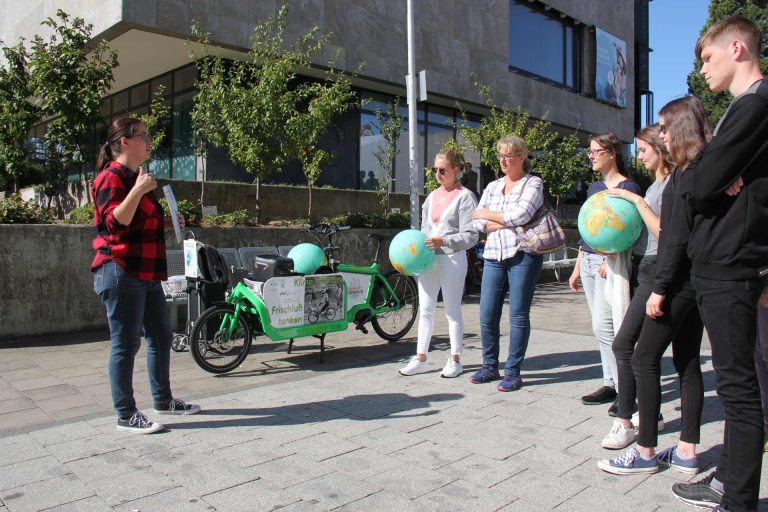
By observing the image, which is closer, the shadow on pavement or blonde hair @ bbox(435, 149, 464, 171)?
the shadow on pavement

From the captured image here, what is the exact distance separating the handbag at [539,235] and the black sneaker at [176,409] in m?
2.75

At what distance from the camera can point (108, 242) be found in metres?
3.85

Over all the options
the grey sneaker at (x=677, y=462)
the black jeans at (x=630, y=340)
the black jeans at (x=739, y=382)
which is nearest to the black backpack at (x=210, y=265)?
the black jeans at (x=630, y=340)

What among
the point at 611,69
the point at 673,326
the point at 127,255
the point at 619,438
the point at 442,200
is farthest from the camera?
the point at 611,69

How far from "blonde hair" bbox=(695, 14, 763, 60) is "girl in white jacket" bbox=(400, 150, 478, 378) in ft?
8.80

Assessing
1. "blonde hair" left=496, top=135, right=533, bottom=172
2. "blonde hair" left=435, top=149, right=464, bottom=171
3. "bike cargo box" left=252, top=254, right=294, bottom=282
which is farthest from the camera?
"bike cargo box" left=252, top=254, right=294, bottom=282

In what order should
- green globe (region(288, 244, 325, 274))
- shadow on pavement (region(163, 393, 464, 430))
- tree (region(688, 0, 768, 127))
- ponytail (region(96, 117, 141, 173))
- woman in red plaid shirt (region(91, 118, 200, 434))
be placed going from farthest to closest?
tree (region(688, 0, 768, 127))
green globe (region(288, 244, 325, 274))
shadow on pavement (region(163, 393, 464, 430))
ponytail (region(96, 117, 141, 173))
woman in red plaid shirt (region(91, 118, 200, 434))

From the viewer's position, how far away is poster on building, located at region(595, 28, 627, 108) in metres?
25.0

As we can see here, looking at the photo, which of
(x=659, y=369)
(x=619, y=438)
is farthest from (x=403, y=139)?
(x=659, y=369)

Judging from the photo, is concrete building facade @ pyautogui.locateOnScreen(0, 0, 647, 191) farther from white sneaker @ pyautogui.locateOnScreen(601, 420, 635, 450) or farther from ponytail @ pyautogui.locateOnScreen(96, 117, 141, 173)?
white sneaker @ pyautogui.locateOnScreen(601, 420, 635, 450)

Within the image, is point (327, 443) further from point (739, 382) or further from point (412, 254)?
point (739, 382)

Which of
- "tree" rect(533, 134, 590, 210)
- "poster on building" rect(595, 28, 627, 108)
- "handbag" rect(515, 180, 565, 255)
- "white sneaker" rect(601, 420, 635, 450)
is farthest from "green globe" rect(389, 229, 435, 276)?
"poster on building" rect(595, 28, 627, 108)

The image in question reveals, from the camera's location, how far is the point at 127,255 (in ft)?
12.6

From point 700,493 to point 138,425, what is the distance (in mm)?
3218
